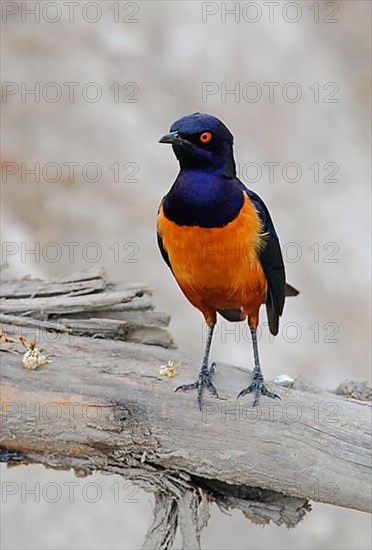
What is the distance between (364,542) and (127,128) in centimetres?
204

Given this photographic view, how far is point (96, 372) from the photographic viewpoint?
5.96 feet

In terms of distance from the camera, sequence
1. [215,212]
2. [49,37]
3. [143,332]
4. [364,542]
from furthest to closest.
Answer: [49,37], [364,542], [143,332], [215,212]

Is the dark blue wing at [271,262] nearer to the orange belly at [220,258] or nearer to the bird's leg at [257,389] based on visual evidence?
the orange belly at [220,258]

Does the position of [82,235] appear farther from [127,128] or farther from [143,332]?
[143,332]

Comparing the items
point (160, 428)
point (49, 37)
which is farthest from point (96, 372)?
point (49, 37)

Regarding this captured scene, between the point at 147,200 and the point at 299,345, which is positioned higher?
the point at 147,200

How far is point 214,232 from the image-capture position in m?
1.77

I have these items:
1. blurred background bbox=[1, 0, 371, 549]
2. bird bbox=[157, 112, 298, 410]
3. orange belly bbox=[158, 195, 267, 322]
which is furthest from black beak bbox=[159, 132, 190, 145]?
blurred background bbox=[1, 0, 371, 549]

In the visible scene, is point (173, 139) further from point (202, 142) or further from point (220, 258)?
point (220, 258)

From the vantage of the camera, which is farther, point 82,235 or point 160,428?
point 82,235

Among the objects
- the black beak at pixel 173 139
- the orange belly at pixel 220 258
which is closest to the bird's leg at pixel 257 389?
the orange belly at pixel 220 258

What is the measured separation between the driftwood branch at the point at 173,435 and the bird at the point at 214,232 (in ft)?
0.21

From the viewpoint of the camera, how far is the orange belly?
1787mm

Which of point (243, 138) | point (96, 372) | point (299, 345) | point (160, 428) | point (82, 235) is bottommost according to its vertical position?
point (160, 428)
